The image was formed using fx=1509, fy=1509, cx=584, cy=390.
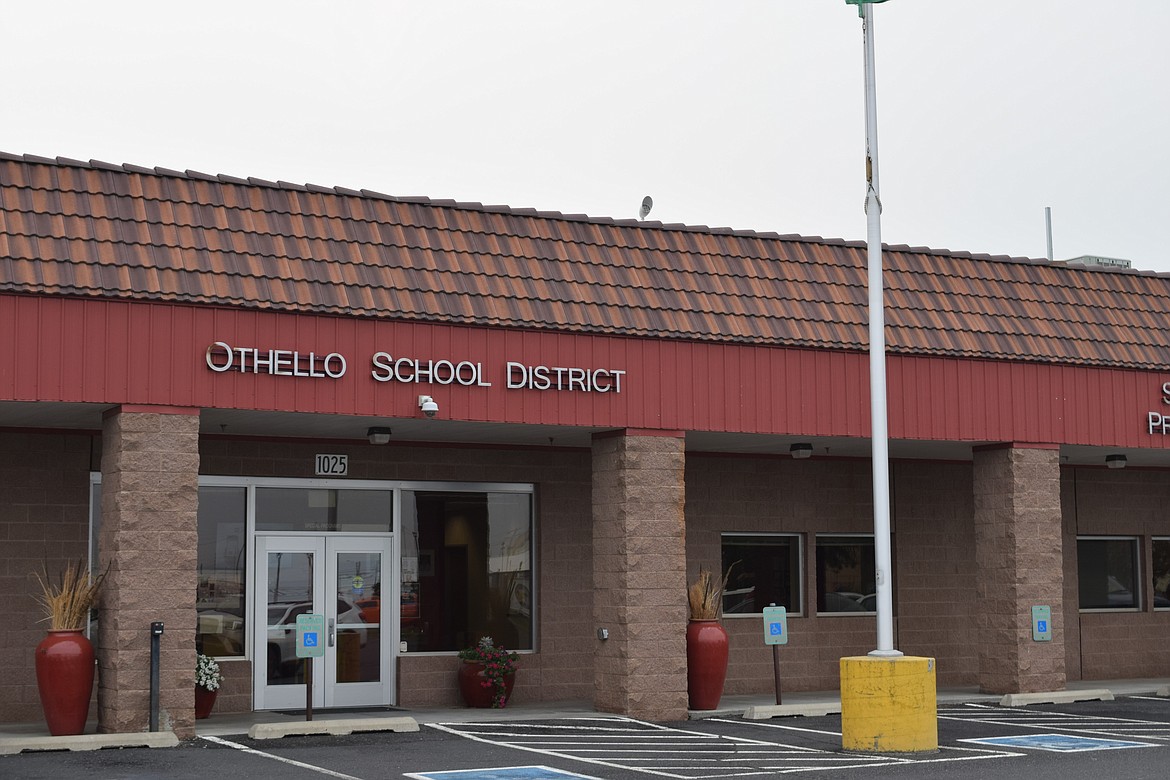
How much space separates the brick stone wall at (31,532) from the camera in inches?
650

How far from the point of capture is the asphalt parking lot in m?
12.8

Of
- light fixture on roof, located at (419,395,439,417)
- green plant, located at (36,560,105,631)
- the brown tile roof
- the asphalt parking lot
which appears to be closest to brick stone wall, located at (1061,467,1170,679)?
the brown tile roof

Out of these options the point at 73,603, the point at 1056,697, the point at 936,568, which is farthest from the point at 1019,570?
the point at 73,603

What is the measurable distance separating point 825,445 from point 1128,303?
5177 mm

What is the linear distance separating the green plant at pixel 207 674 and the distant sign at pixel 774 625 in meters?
6.49

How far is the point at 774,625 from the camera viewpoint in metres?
18.3

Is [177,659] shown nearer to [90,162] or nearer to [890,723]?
[90,162]

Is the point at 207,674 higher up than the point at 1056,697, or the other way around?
the point at 207,674

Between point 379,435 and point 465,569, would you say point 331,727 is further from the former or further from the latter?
point 465,569

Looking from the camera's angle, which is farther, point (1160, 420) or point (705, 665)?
point (1160, 420)

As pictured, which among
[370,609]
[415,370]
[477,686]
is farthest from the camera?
[370,609]

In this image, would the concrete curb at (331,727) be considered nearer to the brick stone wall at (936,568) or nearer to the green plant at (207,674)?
the green plant at (207,674)

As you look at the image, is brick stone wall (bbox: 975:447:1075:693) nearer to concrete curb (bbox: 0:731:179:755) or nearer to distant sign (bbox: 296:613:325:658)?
distant sign (bbox: 296:613:325:658)

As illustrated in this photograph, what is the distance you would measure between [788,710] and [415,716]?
4435 mm
